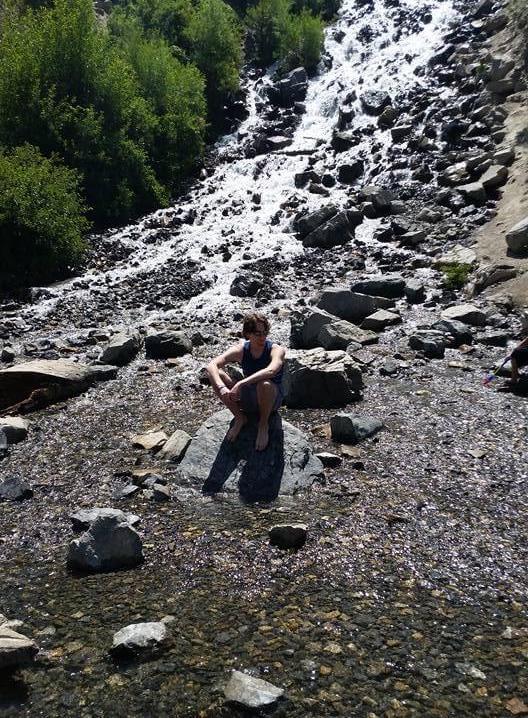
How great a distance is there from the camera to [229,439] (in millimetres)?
10016

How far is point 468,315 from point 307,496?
10545 millimetres

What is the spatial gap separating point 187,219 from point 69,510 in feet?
86.8

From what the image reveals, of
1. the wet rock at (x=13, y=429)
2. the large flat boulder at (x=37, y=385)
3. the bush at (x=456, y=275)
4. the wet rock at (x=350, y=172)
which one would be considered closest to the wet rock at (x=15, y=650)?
the wet rock at (x=13, y=429)

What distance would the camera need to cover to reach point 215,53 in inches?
1912

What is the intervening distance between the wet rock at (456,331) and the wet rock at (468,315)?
2.61 ft

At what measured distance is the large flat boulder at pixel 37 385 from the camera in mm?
14141

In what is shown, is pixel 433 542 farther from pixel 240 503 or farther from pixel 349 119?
pixel 349 119

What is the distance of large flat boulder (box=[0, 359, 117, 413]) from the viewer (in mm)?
14141

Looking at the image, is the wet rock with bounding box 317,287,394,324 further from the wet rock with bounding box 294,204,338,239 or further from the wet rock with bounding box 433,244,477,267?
the wet rock with bounding box 294,204,338,239

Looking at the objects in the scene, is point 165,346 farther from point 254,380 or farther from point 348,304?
point 254,380

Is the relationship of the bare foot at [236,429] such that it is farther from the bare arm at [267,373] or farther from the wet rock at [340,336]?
the wet rock at [340,336]

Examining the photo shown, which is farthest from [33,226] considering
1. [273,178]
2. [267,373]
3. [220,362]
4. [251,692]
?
[251,692]

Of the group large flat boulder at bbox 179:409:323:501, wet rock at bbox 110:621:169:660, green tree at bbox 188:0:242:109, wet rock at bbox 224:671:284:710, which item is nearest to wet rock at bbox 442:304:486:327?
large flat boulder at bbox 179:409:323:501

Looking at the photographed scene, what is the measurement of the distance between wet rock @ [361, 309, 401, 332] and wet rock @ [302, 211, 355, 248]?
10434 millimetres
